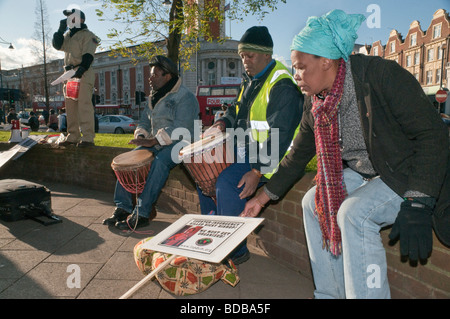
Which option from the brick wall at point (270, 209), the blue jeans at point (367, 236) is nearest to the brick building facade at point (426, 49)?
the brick wall at point (270, 209)

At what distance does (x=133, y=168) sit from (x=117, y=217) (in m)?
0.80

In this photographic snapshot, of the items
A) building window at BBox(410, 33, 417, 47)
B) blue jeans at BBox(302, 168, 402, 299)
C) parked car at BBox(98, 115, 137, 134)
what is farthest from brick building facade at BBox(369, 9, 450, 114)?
blue jeans at BBox(302, 168, 402, 299)

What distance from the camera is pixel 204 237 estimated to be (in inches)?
85.7

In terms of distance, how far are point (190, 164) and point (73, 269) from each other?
1.38 m

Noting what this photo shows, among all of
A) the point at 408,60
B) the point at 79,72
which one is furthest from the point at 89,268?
the point at 408,60

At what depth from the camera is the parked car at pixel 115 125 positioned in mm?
25781

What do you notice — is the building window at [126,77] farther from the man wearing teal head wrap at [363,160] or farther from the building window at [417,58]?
the man wearing teal head wrap at [363,160]

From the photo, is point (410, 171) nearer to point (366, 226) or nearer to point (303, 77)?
point (366, 226)

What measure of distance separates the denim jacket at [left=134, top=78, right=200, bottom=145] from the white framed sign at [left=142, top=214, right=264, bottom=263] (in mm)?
2079

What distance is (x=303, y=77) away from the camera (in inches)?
83.4

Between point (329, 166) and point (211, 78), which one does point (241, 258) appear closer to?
point (329, 166)

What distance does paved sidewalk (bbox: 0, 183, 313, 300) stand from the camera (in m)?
2.75

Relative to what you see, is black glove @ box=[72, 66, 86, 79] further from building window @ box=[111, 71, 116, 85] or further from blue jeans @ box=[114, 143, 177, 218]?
building window @ box=[111, 71, 116, 85]

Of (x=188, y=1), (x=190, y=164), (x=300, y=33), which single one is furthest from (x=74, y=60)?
(x=188, y=1)
